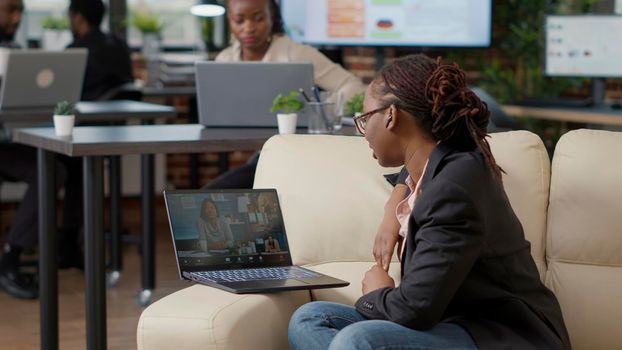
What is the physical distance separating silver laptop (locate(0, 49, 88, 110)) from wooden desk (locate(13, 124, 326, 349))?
1.05 m

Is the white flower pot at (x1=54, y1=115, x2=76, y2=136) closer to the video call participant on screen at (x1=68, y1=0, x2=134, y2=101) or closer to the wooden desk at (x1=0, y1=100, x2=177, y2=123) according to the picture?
the wooden desk at (x1=0, y1=100, x2=177, y2=123)

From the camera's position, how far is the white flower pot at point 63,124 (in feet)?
12.0

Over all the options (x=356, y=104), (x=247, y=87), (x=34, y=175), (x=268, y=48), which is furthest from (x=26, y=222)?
(x=356, y=104)

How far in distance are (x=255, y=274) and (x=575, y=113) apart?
3.21 metres

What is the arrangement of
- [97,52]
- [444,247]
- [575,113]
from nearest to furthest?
[444,247] → [575,113] → [97,52]

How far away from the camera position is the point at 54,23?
6980 millimetres

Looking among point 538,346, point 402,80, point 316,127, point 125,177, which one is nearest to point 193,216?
point 402,80

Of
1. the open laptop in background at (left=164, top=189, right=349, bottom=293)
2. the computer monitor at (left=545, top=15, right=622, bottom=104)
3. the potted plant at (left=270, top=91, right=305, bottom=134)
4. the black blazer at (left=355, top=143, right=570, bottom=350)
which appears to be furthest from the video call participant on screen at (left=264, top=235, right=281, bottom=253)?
the computer monitor at (left=545, top=15, right=622, bottom=104)

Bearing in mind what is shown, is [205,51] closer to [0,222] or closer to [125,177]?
[125,177]

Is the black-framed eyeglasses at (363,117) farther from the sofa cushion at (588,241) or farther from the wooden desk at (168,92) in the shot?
the wooden desk at (168,92)

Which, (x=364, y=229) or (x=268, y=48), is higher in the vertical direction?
(x=268, y=48)

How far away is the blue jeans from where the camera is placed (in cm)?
221

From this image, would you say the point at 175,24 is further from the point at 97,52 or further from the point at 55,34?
the point at 97,52

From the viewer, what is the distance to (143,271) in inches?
188
